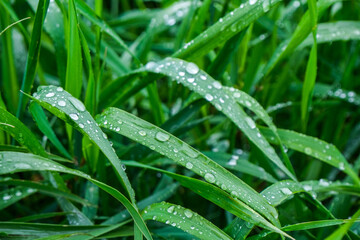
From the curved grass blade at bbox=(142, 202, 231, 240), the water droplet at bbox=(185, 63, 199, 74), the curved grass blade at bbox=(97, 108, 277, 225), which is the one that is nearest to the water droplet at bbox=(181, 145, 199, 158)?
the curved grass blade at bbox=(97, 108, 277, 225)

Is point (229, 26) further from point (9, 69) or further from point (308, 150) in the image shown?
point (9, 69)

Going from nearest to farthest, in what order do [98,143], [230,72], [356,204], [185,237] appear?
[98,143], [185,237], [356,204], [230,72]

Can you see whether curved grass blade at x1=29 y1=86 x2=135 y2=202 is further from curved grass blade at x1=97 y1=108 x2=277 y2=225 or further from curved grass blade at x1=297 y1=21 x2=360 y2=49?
curved grass blade at x1=297 y1=21 x2=360 y2=49

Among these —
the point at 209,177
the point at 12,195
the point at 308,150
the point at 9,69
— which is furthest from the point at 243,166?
the point at 9,69

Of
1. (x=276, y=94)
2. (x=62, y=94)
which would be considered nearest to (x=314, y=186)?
(x=276, y=94)

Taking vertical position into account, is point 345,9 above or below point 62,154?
above

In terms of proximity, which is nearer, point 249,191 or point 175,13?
point 249,191

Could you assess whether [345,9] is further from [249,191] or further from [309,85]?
[249,191]
